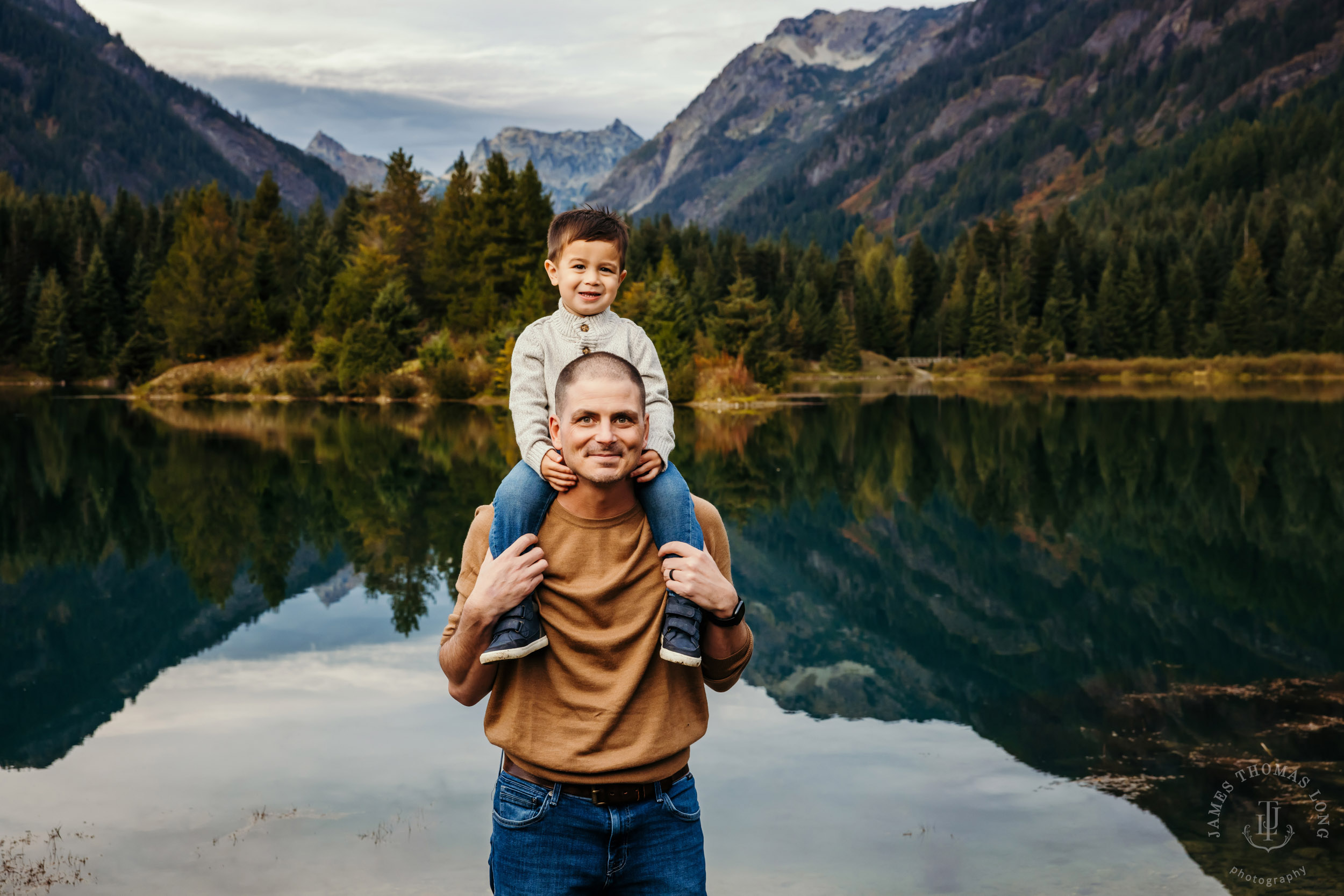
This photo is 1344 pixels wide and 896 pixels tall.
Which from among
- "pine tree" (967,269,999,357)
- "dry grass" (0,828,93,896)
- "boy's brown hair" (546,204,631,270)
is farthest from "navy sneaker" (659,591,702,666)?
"pine tree" (967,269,999,357)

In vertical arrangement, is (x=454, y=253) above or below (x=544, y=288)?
above

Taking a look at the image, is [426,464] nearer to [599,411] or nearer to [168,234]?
[599,411]

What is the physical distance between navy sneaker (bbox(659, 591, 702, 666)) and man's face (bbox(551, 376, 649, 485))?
34 cm

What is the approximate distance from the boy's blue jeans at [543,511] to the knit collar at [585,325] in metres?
0.93

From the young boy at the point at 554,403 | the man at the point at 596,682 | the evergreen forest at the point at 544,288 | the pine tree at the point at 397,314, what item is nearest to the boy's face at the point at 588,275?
the young boy at the point at 554,403

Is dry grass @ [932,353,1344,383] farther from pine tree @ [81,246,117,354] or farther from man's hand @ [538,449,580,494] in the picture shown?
man's hand @ [538,449,580,494]

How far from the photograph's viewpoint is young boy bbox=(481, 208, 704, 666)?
92.4 inches

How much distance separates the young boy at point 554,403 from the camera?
7.70ft

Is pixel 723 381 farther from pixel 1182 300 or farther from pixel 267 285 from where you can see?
pixel 1182 300

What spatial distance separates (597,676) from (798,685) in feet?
24.6

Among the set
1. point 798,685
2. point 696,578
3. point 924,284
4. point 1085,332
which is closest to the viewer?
point 696,578

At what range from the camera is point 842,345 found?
8269 centimetres

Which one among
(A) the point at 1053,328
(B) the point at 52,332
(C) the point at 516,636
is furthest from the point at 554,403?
(A) the point at 1053,328

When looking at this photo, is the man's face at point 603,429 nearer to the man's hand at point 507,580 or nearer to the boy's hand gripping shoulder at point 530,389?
the man's hand at point 507,580
